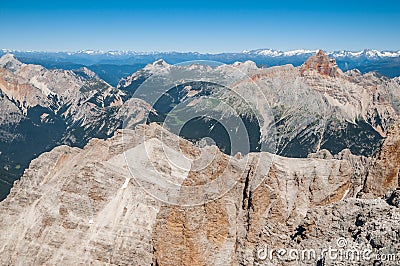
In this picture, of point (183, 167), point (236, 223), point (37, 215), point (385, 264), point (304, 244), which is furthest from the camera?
point (183, 167)

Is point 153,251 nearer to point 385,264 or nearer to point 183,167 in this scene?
point 183,167

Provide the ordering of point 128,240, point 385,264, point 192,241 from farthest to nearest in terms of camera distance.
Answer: point 128,240
point 192,241
point 385,264

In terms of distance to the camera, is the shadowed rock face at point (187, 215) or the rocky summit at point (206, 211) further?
the shadowed rock face at point (187, 215)

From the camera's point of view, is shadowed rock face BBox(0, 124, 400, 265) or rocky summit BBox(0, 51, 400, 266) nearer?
rocky summit BBox(0, 51, 400, 266)

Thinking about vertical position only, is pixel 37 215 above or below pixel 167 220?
below

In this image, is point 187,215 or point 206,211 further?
point 206,211

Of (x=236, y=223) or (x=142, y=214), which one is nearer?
(x=236, y=223)

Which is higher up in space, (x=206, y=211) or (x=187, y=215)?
(x=187, y=215)

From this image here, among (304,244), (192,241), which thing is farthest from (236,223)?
(304,244)
